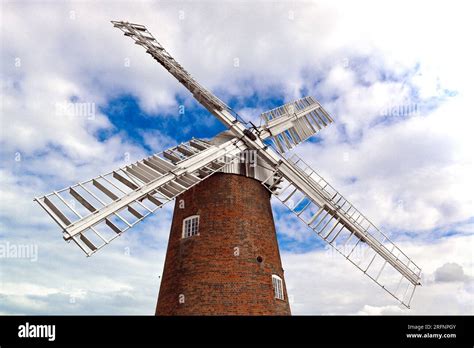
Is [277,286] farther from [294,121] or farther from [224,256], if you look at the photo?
[294,121]

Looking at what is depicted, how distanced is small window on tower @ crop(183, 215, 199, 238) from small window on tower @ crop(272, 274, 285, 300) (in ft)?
11.3

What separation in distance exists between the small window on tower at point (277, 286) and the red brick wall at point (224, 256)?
189 mm

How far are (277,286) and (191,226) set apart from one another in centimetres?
403

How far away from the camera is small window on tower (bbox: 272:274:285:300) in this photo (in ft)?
51.9

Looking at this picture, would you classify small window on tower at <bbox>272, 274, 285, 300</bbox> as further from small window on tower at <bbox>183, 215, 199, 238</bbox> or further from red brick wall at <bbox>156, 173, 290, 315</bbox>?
small window on tower at <bbox>183, 215, 199, 238</bbox>

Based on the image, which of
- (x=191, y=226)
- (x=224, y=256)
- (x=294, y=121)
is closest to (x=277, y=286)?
(x=224, y=256)

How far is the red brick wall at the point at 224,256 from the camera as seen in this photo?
14639 mm

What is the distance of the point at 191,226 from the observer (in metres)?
16.4
